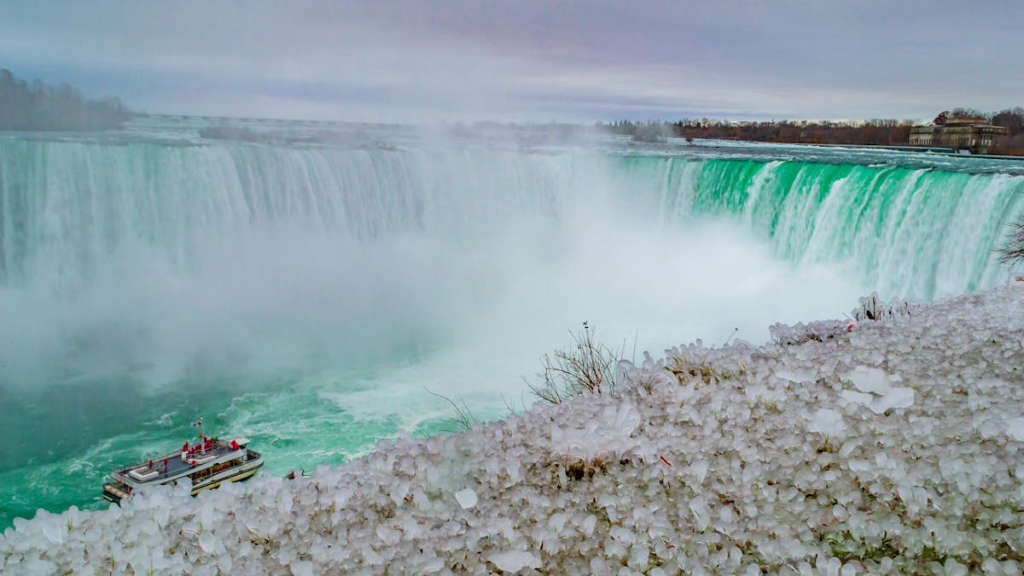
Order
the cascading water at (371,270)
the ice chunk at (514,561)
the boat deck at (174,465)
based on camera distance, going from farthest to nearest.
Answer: the cascading water at (371,270) → the boat deck at (174,465) → the ice chunk at (514,561)

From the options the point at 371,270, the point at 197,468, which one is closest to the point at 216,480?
the point at 197,468

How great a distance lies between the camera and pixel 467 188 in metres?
23.7

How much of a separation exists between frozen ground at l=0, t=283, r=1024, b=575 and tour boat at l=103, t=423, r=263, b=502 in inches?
307

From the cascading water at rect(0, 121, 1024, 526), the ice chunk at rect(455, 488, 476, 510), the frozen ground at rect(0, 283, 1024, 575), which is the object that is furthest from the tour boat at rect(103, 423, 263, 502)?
the ice chunk at rect(455, 488, 476, 510)

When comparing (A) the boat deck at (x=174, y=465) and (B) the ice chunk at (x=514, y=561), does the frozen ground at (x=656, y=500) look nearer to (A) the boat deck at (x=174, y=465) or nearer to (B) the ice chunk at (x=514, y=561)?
(B) the ice chunk at (x=514, y=561)

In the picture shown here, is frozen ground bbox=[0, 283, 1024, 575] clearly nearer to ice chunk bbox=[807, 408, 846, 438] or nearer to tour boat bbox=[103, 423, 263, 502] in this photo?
ice chunk bbox=[807, 408, 846, 438]

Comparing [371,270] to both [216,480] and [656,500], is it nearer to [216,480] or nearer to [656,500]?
[216,480]

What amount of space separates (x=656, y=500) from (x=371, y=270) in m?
20.2

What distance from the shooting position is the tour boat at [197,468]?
952cm

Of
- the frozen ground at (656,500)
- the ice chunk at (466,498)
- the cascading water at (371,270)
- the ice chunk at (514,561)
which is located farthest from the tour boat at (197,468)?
the ice chunk at (514,561)

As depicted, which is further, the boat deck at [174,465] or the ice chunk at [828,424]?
the boat deck at [174,465]

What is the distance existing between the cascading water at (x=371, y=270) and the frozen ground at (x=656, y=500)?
347 inches

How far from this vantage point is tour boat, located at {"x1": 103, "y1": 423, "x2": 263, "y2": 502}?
952 cm

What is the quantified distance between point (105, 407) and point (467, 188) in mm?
13528
